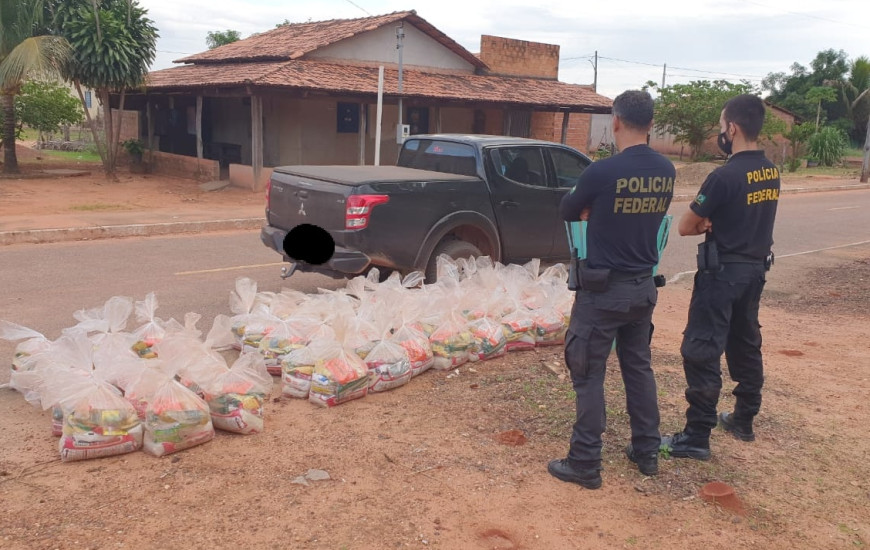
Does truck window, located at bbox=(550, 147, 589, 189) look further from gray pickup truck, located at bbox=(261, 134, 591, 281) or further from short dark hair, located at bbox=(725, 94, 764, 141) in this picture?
short dark hair, located at bbox=(725, 94, 764, 141)

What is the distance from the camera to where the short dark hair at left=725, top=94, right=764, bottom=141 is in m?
3.73

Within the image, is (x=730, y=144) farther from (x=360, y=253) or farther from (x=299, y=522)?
(x=360, y=253)

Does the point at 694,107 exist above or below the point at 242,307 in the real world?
above

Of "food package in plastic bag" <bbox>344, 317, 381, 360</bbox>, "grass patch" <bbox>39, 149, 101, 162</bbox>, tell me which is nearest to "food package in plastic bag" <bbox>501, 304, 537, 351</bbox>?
"food package in plastic bag" <bbox>344, 317, 381, 360</bbox>

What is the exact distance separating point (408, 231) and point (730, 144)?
3.18 m

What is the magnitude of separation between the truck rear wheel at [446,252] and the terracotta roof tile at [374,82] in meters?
11.3

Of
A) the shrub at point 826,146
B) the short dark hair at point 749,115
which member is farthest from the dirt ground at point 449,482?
the shrub at point 826,146

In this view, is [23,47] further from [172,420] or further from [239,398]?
[172,420]

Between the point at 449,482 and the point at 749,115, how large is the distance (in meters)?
2.43

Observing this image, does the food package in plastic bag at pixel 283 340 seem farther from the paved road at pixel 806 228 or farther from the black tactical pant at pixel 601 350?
the paved road at pixel 806 228

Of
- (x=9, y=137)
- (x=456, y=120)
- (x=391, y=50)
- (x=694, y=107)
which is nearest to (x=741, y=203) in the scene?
(x=391, y=50)

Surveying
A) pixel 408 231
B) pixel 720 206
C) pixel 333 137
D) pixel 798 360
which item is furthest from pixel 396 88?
pixel 720 206

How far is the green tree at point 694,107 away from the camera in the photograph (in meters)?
34.8

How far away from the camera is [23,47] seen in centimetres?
1628
